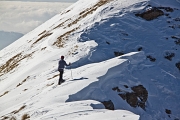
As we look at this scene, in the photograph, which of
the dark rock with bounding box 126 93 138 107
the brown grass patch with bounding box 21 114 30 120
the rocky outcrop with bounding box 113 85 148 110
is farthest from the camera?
the rocky outcrop with bounding box 113 85 148 110

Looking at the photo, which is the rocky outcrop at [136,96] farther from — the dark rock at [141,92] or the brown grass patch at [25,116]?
the brown grass patch at [25,116]

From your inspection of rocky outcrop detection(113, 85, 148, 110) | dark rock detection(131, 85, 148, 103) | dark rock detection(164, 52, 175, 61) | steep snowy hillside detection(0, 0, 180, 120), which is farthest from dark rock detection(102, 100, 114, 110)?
dark rock detection(164, 52, 175, 61)

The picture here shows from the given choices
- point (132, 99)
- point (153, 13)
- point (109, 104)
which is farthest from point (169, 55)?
point (109, 104)

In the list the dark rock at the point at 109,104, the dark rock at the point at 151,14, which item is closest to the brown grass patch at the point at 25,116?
the dark rock at the point at 109,104

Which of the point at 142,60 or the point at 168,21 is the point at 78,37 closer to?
the point at 142,60

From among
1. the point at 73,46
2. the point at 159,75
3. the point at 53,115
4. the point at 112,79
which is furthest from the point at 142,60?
the point at 53,115

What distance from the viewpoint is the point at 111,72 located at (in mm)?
20000

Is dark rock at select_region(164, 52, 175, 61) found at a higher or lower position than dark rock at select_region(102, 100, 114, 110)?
lower

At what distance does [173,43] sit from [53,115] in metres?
16.1

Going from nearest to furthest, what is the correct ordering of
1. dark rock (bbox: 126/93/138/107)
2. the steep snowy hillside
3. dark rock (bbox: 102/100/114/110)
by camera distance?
1. the steep snowy hillside
2. dark rock (bbox: 102/100/114/110)
3. dark rock (bbox: 126/93/138/107)

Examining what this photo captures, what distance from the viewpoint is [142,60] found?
910 inches

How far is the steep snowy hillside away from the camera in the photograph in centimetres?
1656

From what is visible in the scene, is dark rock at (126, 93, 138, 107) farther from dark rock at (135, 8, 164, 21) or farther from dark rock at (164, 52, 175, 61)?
dark rock at (135, 8, 164, 21)

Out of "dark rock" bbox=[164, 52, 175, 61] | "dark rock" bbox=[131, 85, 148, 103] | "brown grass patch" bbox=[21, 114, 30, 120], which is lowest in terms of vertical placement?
"dark rock" bbox=[131, 85, 148, 103]
